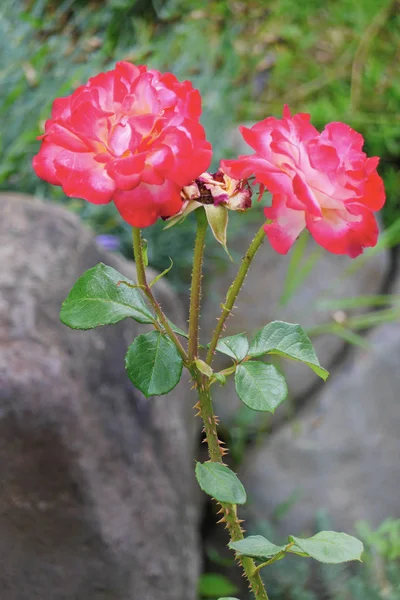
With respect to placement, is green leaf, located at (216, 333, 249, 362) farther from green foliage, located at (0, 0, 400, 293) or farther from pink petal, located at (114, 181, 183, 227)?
green foliage, located at (0, 0, 400, 293)

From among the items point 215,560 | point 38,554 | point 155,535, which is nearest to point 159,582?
point 155,535

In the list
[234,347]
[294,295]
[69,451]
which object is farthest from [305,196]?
[294,295]

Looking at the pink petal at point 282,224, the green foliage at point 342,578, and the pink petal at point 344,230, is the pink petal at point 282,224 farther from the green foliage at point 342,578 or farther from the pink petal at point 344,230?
the green foliage at point 342,578

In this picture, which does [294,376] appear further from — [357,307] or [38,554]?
[38,554]

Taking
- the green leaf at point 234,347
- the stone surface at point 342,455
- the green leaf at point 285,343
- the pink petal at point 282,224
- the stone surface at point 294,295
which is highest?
the pink petal at point 282,224

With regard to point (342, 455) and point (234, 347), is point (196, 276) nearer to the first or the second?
point (234, 347)

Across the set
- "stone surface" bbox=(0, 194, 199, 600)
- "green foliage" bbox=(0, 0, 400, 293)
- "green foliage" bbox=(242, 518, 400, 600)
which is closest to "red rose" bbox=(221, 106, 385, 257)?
"stone surface" bbox=(0, 194, 199, 600)

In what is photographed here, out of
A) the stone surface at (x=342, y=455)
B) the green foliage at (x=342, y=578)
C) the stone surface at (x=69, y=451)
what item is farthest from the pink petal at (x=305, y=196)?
the stone surface at (x=342, y=455)
